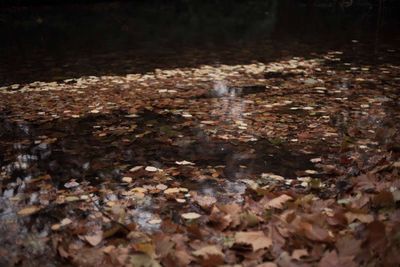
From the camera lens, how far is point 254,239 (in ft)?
8.21

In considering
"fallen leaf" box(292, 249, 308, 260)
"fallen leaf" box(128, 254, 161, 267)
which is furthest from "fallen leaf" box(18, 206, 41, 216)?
"fallen leaf" box(292, 249, 308, 260)

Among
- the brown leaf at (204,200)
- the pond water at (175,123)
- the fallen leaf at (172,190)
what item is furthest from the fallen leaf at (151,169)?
the brown leaf at (204,200)

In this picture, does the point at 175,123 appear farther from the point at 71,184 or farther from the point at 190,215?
the point at 190,215

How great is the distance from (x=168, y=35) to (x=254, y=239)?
475 inches

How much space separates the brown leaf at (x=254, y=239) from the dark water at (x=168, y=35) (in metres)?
6.33

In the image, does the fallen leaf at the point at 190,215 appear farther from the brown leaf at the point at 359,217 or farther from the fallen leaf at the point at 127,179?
the brown leaf at the point at 359,217

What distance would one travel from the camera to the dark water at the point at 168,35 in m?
9.54

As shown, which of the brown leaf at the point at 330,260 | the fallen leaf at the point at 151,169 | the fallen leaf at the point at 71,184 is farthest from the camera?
the fallen leaf at the point at 151,169

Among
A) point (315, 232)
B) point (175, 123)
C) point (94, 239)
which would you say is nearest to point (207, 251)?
point (315, 232)

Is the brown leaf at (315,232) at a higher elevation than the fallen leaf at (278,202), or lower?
higher

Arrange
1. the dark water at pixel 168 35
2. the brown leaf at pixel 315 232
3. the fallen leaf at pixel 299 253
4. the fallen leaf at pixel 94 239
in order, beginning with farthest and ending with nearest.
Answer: the dark water at pixel 168 35
the fallen leaf at pixel 94 239
the brown leaf at pixel 315 232
the fallen leaf at pixel 299 253

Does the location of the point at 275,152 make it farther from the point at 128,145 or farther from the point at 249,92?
the point at 249,92

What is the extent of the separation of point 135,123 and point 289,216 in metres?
2.98

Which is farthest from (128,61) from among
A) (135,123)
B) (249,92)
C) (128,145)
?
(128,145)
